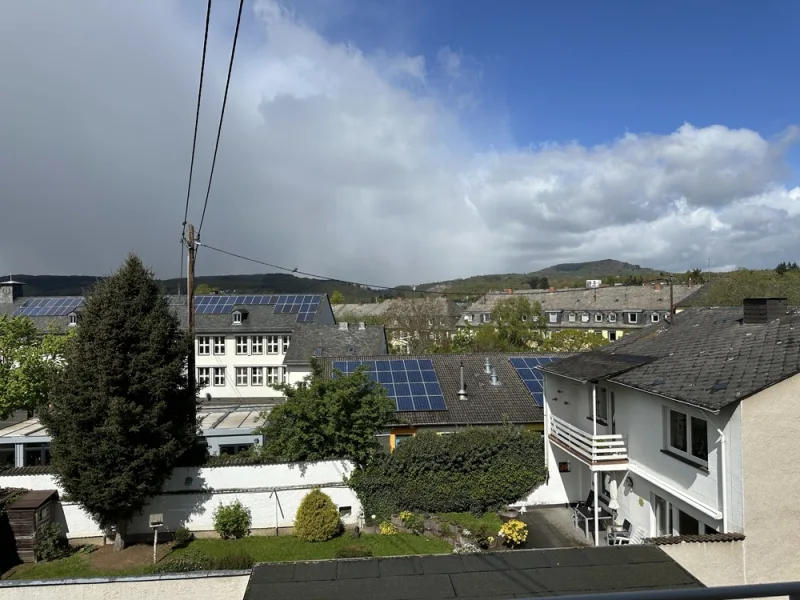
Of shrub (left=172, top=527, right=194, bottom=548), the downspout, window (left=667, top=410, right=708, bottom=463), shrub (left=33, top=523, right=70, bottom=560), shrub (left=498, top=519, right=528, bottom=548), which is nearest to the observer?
the downspout

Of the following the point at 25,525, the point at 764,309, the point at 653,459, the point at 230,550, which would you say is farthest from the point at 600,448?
the point at 25,525

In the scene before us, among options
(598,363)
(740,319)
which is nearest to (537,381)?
(598,363)

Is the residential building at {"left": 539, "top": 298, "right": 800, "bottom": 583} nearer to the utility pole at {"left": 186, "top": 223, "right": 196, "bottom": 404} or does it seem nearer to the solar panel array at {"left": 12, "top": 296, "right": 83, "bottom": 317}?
the utility pole at {"left": 186, "top": 223, "right": 196, "bottom": 404}

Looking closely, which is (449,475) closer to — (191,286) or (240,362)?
(191,286)

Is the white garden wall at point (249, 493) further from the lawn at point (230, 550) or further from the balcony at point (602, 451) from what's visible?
the balcony at point (602, 451)

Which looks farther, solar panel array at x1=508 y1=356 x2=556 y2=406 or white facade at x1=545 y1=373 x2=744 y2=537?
solar panel array at x1=508 y1=356 x2=556 y2=406

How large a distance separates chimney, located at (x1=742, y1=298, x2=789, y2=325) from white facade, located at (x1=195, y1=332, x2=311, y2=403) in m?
34.4

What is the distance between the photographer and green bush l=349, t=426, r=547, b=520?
57.9ft

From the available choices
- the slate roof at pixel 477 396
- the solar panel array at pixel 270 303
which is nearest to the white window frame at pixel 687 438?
the slate roof at pixel 477 396

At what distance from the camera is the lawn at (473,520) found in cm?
1664

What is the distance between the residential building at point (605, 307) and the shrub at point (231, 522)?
4287 centimetres

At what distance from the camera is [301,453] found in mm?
17625

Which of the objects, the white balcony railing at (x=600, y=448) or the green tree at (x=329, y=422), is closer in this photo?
the white balcony railing at (x=600, y=448)

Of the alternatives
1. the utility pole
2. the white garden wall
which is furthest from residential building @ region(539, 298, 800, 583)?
the utility pole
